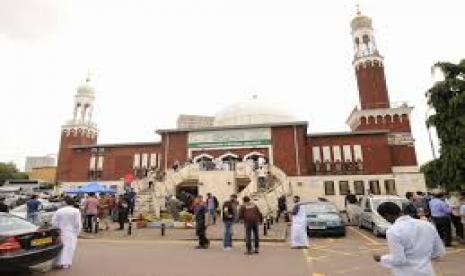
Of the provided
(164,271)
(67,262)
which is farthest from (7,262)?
(164,271)

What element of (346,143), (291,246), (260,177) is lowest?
(291,246)

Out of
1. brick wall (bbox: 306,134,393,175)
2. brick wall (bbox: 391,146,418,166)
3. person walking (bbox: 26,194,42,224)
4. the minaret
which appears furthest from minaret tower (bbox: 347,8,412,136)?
person walking (bbox: 26,194,42,224)

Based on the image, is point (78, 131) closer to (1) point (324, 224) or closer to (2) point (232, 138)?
(2) point (232, 138)

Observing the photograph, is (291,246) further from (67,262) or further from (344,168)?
(344,168)

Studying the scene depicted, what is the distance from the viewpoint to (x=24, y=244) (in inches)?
274

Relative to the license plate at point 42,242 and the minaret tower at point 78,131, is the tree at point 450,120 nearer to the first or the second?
the license plate at point 42,242

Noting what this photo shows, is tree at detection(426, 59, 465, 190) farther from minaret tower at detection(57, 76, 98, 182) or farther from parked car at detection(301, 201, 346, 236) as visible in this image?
minaret tower at detection(57, 76, 98, 182)

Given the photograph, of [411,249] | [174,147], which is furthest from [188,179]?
[411,249]

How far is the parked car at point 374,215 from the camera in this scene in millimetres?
14128

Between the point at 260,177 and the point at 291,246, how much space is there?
50.6ft

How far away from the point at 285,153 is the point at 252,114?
9.28m

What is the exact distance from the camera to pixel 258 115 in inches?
1635

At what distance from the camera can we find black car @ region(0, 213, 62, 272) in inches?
260

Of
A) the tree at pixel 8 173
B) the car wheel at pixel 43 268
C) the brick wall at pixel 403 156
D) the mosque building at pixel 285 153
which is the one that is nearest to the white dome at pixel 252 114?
the mosque building at pixel 285 153
